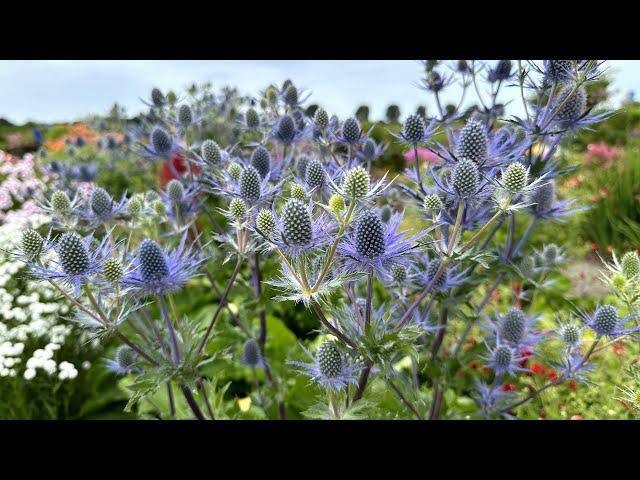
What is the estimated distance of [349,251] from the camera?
1.24m

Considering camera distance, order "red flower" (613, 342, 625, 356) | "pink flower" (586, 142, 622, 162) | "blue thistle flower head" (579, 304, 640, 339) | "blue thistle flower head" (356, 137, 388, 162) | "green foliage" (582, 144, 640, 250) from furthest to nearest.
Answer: "pink flower" (586, 142, 622, 162) → "green foliage" (582, 144, 640, 250) → "red flower" (613, 342, 625, 356) → "blue thistle flower head" (356, 137, 388, 162) → "blue thistle flower head" (579, 304, 640, 339)

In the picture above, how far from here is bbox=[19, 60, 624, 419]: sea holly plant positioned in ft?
4.17

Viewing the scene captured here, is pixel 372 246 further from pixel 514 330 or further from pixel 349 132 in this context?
pixel 514 330

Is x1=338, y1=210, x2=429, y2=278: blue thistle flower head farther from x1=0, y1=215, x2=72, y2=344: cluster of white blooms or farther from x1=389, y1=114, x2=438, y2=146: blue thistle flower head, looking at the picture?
x1=0, y1=215, x2=72, y2=344: cluster of white blooms

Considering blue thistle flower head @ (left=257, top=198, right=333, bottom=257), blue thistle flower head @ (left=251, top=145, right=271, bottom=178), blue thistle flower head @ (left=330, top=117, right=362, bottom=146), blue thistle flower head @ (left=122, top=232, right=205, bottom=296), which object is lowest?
blue thistle flower head @ (left=122, top=232, right=205, bottom=296)

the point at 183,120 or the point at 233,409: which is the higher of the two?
the point at 183,120

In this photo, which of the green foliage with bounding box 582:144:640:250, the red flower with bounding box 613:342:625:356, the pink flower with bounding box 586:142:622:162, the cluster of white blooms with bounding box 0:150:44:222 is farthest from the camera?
the pink flower with bounding box 586:142:622:162

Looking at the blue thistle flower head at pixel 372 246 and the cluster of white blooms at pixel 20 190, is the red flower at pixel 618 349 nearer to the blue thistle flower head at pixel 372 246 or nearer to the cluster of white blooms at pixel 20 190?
the blue thistle flower head at pixel 372 246

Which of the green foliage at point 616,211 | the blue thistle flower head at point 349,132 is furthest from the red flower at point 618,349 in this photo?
the blue thistle flower head at point 349,132

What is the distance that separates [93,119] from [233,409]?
5784 millimetres

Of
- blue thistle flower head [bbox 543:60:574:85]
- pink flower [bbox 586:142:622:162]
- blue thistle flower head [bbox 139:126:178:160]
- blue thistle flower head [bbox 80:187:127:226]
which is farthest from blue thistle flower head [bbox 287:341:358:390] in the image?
pink flower [bbox 586:142:622:162]
